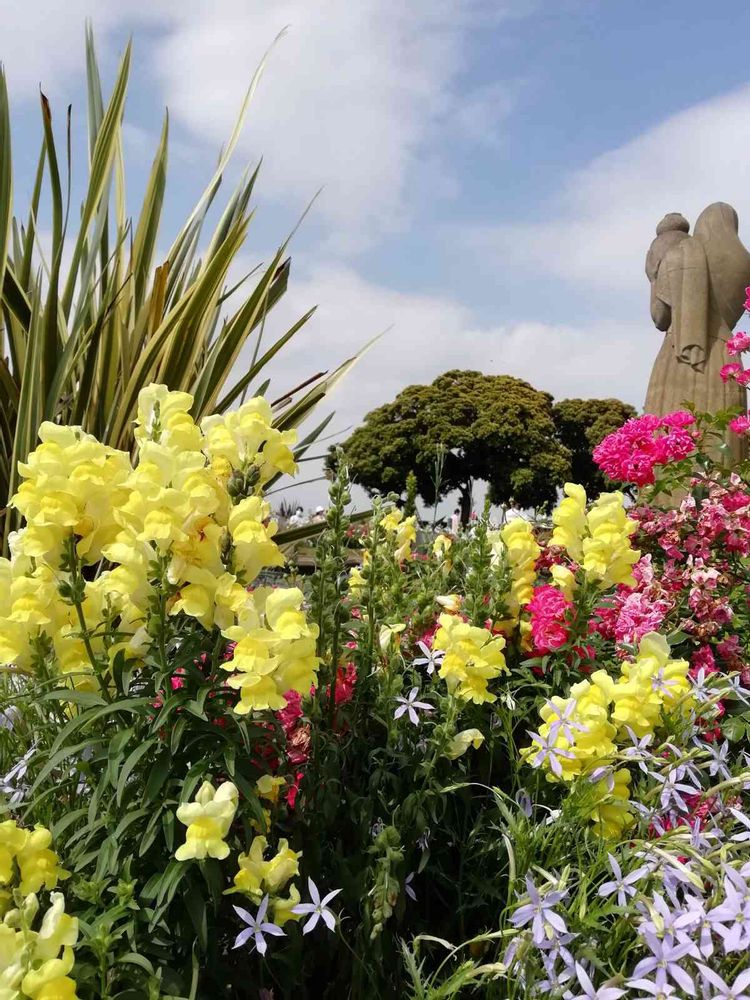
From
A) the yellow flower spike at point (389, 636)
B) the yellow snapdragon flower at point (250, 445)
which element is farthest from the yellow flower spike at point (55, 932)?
the yellow flower spike at point (389, 636)

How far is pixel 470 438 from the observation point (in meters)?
25.6

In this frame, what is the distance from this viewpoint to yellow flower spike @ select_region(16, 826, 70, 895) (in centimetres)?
134

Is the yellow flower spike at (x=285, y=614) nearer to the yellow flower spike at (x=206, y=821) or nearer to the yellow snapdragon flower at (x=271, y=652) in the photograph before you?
the yellow snapdragon flower at (x=271, y=652)

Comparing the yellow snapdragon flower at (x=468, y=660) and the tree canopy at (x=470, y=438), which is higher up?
the tree canopy at (x=470, y=438)

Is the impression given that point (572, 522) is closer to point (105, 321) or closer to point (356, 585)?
point (356, 585)

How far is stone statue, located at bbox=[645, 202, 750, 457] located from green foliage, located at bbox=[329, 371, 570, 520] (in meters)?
15.3

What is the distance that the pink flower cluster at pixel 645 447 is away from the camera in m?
3.06

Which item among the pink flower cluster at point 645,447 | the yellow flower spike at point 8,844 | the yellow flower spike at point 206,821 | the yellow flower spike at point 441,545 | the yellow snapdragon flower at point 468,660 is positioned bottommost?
the yellow flower spike at point 8,844

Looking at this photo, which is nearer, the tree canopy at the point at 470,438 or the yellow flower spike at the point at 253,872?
the yellow flower spike at the point at 253,872

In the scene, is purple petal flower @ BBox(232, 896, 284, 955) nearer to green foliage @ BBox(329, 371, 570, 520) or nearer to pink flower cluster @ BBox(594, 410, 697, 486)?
pink flower cluster @ BBox(594, 410, 697, 486)

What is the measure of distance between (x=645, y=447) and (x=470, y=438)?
74.4 feet

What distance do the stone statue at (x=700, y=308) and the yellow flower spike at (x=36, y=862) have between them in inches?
349

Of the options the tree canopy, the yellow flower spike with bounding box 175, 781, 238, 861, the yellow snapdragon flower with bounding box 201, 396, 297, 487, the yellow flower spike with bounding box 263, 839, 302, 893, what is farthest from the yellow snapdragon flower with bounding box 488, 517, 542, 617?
the tree canopy

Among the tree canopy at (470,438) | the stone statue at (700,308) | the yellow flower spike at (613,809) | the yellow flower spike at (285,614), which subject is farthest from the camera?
the tree canopy at (470,438)
